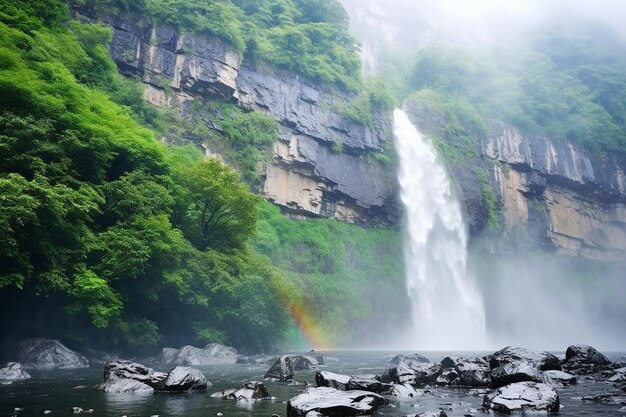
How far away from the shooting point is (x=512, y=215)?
178 feet

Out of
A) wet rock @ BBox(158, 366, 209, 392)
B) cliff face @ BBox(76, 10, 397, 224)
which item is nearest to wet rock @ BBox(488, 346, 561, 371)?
wet rock @ BBox(158, 366, 209, 392)

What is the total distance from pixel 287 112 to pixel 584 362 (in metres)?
34.7

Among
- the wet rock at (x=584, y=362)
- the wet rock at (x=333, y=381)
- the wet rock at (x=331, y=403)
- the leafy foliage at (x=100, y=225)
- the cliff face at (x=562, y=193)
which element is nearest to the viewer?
the wet rock at (x=331, y=403)

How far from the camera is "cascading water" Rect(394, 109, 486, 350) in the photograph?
40938 mm

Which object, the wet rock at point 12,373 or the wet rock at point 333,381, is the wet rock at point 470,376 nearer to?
the wet rock at point 333,381

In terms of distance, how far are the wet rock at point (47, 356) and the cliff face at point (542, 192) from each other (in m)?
42.9

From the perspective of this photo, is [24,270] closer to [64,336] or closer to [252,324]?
[64,336]

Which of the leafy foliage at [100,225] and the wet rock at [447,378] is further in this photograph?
the leafy foliage at [100,225]

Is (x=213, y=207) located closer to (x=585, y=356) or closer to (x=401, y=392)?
(x=401, y=392)

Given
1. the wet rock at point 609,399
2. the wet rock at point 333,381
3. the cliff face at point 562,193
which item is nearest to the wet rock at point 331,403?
the wet rock at point 333,381

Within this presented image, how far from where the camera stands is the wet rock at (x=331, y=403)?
6957 millimetres

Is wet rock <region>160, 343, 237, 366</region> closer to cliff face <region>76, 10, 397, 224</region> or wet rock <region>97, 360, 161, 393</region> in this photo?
wet rock <region>97, 360, 161, 393</region>

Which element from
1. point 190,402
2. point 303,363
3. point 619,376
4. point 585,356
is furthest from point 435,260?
point 190,402

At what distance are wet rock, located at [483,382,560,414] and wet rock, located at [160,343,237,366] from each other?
13.2m
